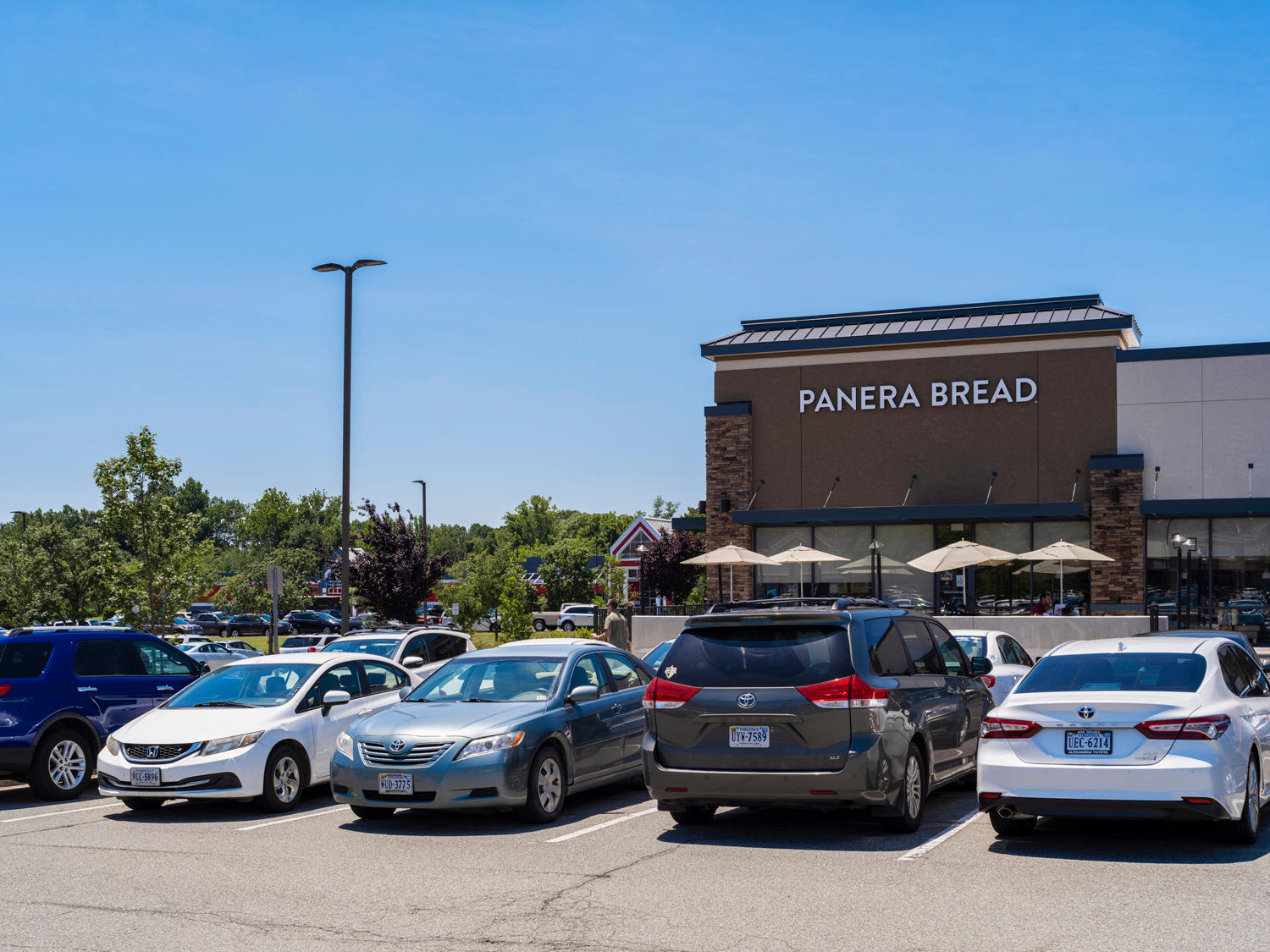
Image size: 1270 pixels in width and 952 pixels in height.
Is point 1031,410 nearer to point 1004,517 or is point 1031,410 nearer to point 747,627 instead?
point 1004,517

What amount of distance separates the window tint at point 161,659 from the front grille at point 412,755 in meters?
5.24

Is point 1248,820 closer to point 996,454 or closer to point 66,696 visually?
point 66,696

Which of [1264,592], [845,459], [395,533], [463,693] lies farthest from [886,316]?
[463,693]

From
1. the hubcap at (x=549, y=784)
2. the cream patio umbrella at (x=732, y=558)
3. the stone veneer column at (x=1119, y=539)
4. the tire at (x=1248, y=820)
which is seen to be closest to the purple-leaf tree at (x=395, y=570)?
the cream patio umbrella at (x=732, y=558)

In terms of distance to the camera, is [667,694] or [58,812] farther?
[58,812]

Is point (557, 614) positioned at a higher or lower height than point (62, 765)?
lower

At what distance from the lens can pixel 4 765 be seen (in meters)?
12.8

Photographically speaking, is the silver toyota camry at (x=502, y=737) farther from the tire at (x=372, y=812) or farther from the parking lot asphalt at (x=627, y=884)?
the parking lot asphalt at (x=627, y=884)

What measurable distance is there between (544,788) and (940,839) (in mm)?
3347

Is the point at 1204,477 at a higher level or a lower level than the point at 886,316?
lower

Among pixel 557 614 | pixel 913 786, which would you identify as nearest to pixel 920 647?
pixel 913 786

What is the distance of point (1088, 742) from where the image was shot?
8.80m

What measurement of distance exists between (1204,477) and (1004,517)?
15.5 feet

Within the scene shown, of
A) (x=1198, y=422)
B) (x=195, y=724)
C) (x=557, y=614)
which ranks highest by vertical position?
(x=1198, y=422)
